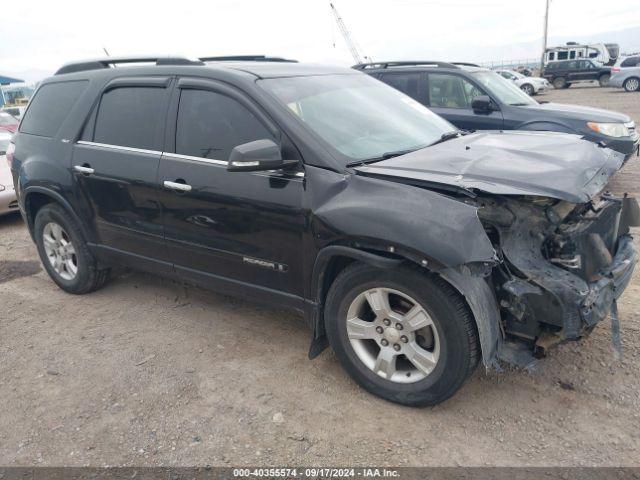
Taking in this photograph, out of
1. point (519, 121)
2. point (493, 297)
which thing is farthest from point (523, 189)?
point (519, 121)

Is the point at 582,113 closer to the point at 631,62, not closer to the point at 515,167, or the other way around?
the point at 515,167

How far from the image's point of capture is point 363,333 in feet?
9.69

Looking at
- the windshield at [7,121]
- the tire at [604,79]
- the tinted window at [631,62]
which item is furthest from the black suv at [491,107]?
the tire at [604,79]

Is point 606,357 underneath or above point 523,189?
underneath

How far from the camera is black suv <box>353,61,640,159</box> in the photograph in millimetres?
6906

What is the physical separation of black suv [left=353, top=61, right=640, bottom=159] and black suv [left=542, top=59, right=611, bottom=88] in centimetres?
2594

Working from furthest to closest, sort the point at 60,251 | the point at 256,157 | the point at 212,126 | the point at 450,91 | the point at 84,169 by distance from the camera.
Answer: the point at 450,91
the point at 60,251
the point at 84,169
the point at 212,126
the point at 256,157

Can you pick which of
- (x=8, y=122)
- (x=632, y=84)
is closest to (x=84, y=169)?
(x=8, y=122)

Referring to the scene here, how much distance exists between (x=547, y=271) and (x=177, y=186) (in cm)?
231

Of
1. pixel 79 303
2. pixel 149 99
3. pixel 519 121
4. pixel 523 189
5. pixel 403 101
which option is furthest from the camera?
pixel 519 121

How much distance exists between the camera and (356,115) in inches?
138

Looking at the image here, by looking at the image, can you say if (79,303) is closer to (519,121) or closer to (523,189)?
(523,189)

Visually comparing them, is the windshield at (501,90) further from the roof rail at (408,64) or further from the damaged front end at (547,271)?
the damaged front end at (547,271)

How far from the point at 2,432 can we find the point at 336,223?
2.19 m
